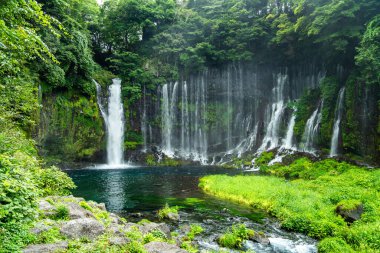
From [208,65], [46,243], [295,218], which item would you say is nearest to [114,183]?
[295,218]

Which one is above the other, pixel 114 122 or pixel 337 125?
pixel 114 122

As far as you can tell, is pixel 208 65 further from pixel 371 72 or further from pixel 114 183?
pixel 114 183

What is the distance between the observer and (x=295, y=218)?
11820 mm

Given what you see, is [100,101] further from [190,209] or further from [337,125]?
[337,125]

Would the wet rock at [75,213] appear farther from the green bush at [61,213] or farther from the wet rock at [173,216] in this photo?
the wet rock at [173,216]

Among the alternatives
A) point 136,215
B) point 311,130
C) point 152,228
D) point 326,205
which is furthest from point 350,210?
point 311,130

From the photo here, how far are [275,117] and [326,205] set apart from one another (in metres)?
27.1

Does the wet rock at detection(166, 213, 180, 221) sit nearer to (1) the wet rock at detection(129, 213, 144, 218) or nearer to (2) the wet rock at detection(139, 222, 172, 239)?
(1) the wet rock at detection(129, 213, 144, 218)

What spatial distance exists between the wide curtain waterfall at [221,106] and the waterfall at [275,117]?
0.47ft

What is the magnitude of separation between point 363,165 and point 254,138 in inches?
670

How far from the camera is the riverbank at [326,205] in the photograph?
9.54 metres

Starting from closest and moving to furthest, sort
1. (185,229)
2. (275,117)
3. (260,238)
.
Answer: (260,238), (185,229), (275,117)

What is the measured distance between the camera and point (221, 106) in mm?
44906

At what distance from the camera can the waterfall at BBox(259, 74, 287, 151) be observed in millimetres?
38062
